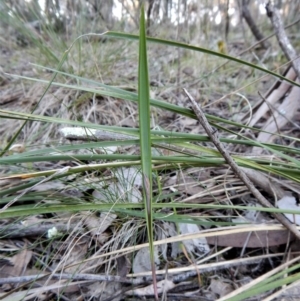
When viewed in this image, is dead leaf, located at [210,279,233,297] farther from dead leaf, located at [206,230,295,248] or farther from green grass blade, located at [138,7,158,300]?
green grass blade, located at [138,7,158,300]

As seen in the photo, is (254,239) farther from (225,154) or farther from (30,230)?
(30,230)

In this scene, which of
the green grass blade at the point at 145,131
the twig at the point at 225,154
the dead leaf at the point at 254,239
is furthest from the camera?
the dead leaf at the point at 254,239

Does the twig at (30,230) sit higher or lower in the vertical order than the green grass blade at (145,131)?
lower

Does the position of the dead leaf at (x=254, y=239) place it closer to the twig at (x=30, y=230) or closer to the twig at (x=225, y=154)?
the twig at (x=225, y=154)

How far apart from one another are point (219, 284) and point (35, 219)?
0.49m

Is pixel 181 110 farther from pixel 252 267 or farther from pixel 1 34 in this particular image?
pixel 1 34

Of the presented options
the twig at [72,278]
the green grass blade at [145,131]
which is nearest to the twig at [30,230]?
the twig at [72,278]

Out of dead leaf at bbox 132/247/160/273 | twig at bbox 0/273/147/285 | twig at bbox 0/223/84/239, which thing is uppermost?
twig at bbox 0/223/84/239

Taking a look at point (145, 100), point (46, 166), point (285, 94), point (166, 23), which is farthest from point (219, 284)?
point (166, 23)

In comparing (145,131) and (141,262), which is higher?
(145,131)

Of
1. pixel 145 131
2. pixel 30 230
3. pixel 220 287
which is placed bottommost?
pixel 220 287

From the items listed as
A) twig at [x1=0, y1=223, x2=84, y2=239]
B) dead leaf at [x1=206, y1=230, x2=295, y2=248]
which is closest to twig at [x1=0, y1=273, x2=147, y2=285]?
twig at [x1=0, y1=223, x2=84, y2=239]

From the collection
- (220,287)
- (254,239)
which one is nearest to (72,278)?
(220,287)

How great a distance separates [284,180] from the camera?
94cm
